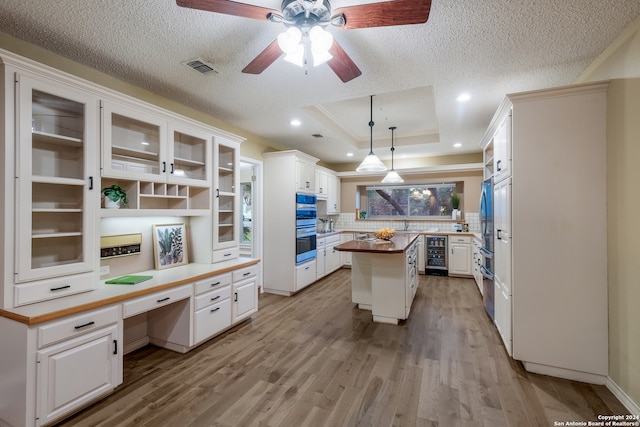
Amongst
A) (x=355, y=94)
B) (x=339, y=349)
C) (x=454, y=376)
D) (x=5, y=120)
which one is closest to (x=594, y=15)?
(x=355, y=94)

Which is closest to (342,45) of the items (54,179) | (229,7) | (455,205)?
(229,7)

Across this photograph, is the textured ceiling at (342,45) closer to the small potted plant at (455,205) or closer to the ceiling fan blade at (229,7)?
the ceiling fan blade at (229,7)

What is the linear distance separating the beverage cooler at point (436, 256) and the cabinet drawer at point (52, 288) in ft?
18.1

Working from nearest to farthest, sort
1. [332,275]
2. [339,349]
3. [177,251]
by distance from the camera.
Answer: [339,349] → [177,251] → [332,275]

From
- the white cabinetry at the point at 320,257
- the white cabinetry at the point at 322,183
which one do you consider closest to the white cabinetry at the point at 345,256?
the white cabinetry at the point at 320,257

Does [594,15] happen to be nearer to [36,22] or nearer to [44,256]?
[36,22]

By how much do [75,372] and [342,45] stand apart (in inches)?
117

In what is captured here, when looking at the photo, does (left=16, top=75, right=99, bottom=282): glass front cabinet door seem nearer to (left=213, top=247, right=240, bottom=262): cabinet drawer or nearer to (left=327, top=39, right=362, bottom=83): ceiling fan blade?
(left=213, top=247, right=240, bottom=262): cabinet drawer

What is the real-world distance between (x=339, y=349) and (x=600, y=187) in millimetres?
2609

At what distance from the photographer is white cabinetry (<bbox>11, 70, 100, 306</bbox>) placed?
1.80m

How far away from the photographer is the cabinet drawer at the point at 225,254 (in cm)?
326

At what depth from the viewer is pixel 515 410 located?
1.91m

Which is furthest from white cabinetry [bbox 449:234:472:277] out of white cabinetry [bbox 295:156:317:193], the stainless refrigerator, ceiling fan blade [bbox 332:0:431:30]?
ceiling fan blade [bbox 332:0:431:30]

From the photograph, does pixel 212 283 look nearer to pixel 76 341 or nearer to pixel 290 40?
pixel 76 341
